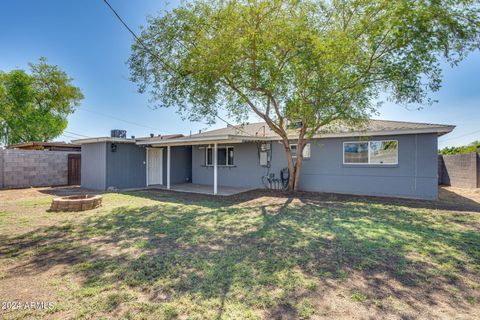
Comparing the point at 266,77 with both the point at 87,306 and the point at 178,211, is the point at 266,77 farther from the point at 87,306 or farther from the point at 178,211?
the point at 87,306

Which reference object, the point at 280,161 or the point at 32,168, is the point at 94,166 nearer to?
the point at 32,168

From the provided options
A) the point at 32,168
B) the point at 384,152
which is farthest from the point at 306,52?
the point at 32,168

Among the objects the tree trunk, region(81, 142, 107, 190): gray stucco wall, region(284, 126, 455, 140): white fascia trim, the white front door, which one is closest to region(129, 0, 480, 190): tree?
the tree trunk

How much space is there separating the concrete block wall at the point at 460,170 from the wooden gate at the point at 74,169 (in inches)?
775

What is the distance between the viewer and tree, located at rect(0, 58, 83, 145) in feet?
75.3

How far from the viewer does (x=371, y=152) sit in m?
10.3

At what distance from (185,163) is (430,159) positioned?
38.3ft

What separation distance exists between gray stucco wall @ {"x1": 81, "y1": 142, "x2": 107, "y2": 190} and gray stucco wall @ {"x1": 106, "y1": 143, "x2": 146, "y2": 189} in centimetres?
22

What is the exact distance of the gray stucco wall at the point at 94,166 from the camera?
1245 cm

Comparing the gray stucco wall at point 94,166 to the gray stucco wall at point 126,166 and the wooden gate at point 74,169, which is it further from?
the wooden gate at point 74,169

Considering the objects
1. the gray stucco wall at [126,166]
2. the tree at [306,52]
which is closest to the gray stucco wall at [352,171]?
the tree at [306,52]

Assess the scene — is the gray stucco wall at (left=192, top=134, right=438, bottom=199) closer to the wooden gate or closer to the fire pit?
the fire pit

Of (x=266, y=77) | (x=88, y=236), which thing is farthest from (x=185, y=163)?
(x=88, y=236)

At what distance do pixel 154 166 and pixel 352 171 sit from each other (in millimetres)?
10004
